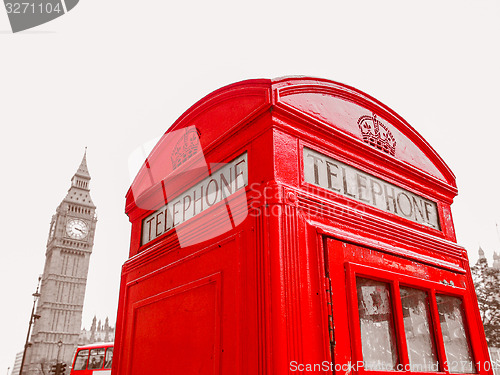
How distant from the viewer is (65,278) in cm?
7188

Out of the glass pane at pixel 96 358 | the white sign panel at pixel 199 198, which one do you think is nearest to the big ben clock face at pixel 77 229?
the glass pane at pixel 96 358

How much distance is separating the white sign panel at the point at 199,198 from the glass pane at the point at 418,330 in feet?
3.73

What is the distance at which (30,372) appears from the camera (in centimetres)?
6122

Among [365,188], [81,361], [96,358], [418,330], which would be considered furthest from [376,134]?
[81,361]

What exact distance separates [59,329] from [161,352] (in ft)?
245

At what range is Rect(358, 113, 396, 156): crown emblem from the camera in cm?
275

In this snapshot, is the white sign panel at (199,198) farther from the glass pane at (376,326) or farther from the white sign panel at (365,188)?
the glass pane at (376,326)

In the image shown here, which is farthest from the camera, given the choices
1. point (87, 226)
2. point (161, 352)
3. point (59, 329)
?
point (87, 226)

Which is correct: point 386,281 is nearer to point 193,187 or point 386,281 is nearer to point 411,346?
point 411,346

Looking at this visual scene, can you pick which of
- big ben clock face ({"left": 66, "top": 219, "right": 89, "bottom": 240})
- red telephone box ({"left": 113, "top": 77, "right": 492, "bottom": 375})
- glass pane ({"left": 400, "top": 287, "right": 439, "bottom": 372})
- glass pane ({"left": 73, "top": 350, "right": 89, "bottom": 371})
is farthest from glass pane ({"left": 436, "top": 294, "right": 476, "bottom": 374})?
big ben clock face ({"left": 66, "top": 219, "right": 89, "bottom": 240})

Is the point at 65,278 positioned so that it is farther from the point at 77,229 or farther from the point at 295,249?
the point at 295,249

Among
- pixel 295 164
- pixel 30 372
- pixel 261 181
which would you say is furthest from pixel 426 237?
pixel 30 372

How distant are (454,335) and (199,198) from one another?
1799mm

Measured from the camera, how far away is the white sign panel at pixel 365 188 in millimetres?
2311
